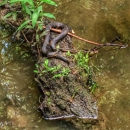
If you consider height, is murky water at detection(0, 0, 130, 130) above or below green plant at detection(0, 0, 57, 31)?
below

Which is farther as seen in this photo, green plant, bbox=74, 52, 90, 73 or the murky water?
green plant, bbox=74, 52, 90, 73

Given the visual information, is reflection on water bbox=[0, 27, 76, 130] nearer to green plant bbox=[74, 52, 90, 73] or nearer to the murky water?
the murky water

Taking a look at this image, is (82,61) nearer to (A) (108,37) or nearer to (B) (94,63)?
(B) (94,63)

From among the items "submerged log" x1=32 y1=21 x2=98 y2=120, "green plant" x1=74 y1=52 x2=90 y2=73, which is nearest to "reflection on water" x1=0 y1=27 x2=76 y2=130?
"submerged log" x1=32 y1=21 x2=98 y2=120

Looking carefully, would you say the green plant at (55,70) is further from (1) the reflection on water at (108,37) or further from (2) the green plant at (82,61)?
(1) the reflection on water at (108,37)

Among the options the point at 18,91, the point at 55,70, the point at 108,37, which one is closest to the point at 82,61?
the point at 55,70

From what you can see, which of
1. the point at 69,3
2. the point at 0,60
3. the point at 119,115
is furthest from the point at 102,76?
the point at 69,3
